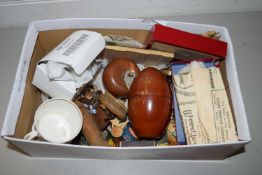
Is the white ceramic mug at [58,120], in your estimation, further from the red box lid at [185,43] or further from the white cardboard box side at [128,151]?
the red box lid at [185,43]

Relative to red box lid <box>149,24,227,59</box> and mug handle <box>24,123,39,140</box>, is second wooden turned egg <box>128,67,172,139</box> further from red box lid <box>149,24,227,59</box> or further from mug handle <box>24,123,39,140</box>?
mug handle <box>24,123,39,140</box>


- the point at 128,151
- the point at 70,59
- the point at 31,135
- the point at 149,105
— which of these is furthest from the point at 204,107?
the point at 31,135

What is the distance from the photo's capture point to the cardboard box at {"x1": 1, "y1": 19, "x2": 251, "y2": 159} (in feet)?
2.76

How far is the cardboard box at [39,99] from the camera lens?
0.84 metres

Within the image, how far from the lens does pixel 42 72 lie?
930mm

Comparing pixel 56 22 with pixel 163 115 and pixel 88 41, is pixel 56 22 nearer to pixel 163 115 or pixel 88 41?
pixel 88 41

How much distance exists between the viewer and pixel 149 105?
916mm

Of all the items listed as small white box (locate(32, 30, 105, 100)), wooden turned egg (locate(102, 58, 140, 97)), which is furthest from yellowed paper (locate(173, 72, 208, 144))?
small white box (locate(32, 30, 105, 100))

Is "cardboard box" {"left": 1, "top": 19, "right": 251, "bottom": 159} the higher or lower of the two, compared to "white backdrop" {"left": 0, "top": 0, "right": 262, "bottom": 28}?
lower

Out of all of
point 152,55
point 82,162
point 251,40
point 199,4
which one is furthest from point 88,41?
point 251,40

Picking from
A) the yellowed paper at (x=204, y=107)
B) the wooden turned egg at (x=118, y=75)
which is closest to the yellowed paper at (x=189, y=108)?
the yellowed paper at (x=204, y=107)

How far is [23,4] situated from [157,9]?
60 centimetres

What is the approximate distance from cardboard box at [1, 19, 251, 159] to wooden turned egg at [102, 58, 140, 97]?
0.11 m

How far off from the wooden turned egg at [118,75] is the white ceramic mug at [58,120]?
15cm
